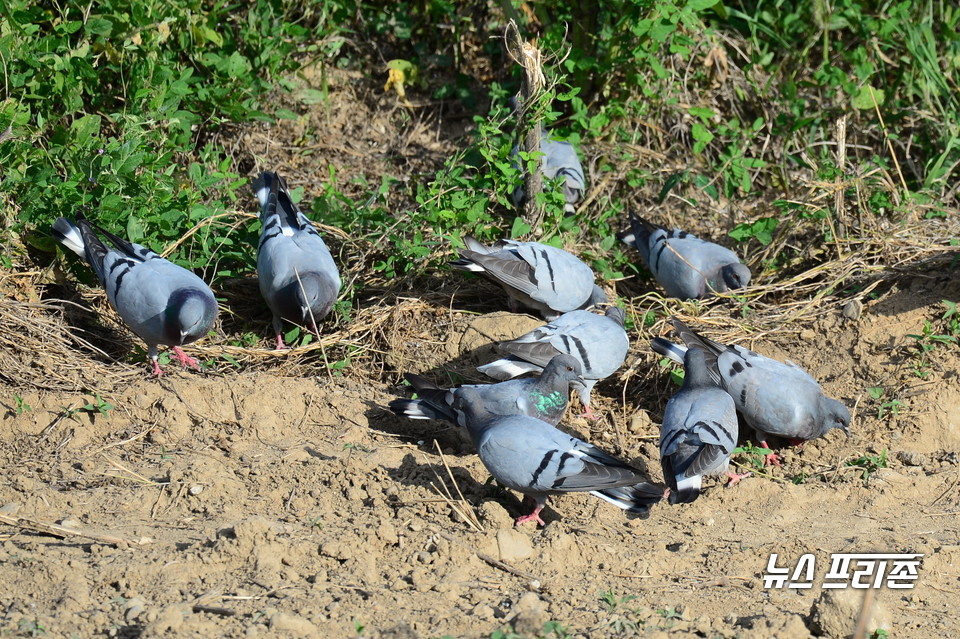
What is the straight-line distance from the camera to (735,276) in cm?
671

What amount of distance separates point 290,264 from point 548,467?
8.21ft

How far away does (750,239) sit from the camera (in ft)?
24.2

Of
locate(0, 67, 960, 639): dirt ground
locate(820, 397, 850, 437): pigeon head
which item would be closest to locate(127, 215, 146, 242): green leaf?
locate(0, 67, 960, 639): dirt ground

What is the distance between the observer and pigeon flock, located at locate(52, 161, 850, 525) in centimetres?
459

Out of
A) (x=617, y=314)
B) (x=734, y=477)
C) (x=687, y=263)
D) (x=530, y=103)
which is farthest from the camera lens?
(x=687, y=263)

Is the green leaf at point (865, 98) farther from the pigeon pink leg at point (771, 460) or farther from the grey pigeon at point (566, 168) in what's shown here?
the pigeon pink leg at point (771, 460)

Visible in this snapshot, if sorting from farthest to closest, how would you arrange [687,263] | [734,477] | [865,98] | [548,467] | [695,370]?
[865,98] → [687,263] → [695,370] → [734,477] → [548,467]

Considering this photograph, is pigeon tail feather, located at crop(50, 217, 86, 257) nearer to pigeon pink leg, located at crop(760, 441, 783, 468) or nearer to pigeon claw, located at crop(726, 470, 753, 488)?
pigeon claw, located at crop(726, 470, 753, 488)

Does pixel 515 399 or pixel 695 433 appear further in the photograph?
pixel 515 399

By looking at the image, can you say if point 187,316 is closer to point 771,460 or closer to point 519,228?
point 519,228

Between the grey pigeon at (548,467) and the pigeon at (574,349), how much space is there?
0.92 metres

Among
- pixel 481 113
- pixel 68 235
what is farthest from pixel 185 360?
pixel 481 113

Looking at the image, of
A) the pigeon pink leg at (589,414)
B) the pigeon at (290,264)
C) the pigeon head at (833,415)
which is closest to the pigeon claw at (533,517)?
the pigeon pink leg at (589,414)

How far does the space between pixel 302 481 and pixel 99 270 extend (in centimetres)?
214
